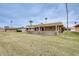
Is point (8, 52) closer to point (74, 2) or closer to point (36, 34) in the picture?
point (36, 34)

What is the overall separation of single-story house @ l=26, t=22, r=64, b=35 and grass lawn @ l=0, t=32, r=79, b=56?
0.09 m

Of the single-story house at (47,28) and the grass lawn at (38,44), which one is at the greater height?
the single-story house at (47,28)

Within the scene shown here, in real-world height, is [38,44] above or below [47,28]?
below

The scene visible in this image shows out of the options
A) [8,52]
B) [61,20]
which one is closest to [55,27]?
[61,20]

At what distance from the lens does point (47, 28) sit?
431cm

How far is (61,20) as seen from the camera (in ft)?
13.9

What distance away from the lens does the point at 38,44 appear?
13.9 feet

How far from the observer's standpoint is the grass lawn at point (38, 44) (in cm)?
416

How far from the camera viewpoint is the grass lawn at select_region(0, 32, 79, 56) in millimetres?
4160

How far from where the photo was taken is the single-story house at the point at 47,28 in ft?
14.0

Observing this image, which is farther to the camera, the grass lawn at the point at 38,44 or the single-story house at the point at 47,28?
the single-story house at the point at 47,28

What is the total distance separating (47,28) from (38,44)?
345mm

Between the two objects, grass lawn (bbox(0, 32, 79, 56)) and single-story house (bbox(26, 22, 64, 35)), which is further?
single-story house (bbox(26, 22, 64, 35))

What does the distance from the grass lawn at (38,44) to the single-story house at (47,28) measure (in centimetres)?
9
